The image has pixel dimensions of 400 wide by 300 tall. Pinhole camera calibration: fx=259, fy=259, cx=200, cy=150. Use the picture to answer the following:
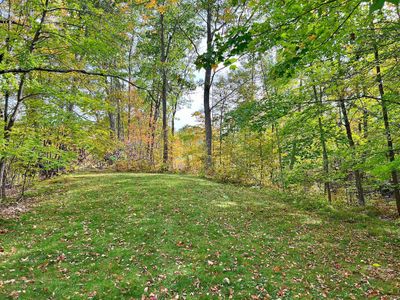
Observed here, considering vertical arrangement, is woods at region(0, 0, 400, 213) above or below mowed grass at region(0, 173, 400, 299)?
above

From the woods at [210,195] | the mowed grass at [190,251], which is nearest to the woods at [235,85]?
the woods at [210,195]

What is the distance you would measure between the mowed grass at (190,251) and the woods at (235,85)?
1671mm

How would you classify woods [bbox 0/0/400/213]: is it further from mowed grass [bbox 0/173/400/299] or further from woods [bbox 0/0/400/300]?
mowed grass [bbox 0/173/400/299]

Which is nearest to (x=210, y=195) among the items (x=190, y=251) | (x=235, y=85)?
(x=190, y=251)

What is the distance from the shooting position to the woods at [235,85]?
156 inches

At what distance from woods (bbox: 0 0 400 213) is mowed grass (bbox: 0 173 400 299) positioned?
5.48 feet

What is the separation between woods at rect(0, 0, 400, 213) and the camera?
3.97 m

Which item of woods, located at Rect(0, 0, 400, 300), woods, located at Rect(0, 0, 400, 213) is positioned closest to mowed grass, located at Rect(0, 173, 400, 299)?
woods, located at Rect(0, 0, 400, 300)

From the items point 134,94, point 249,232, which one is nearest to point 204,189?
point 249,232

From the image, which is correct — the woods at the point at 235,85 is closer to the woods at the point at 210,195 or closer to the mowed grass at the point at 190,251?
the woods at the point at 210,195

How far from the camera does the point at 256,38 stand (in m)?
3.46

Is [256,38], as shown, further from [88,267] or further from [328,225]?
[328,225]

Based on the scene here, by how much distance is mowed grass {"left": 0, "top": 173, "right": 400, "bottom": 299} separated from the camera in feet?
14.0

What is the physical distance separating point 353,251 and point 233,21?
14069mm
